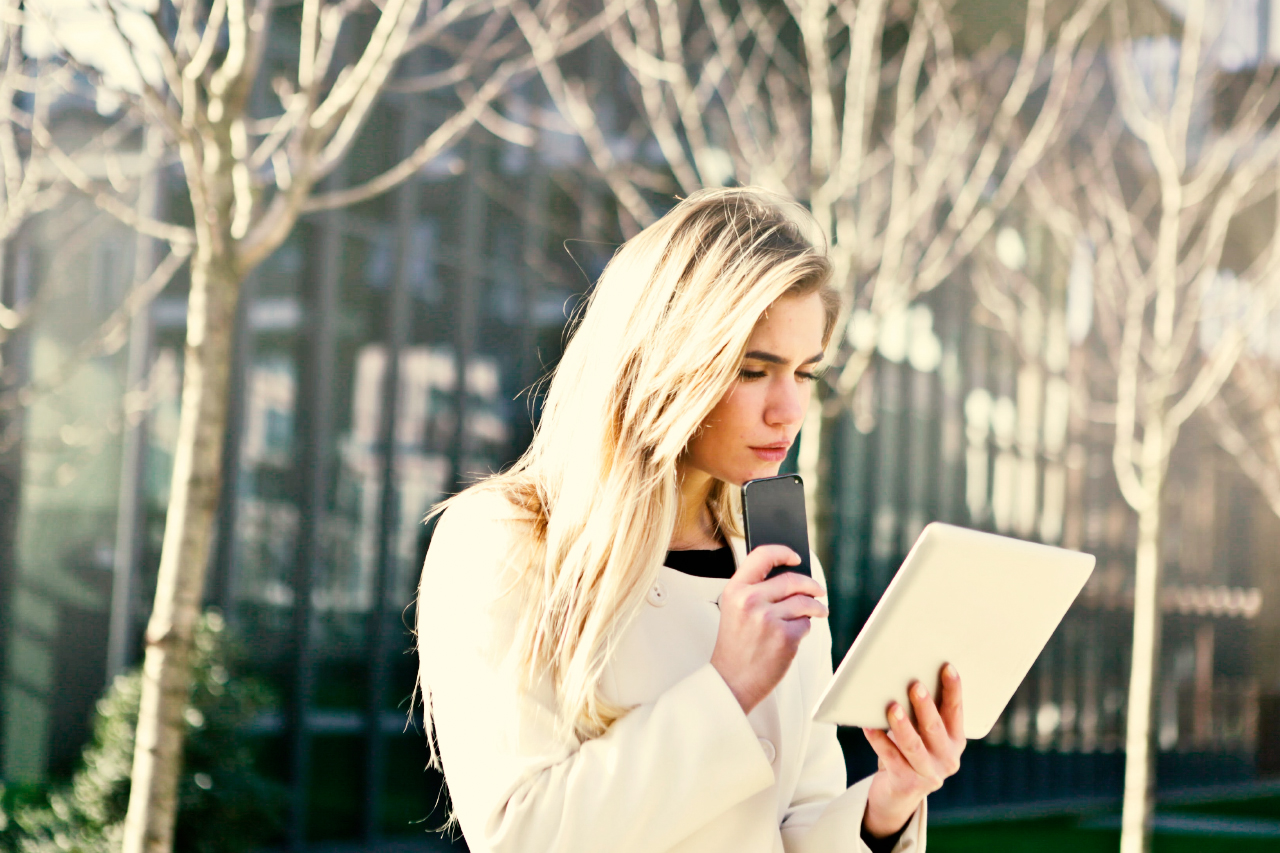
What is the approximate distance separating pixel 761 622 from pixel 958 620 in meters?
0.28

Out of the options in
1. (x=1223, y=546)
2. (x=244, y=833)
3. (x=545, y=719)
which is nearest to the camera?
(x=545, y=719)

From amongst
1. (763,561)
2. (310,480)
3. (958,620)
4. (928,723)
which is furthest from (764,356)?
(310,480)

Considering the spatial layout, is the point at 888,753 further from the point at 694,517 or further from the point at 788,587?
the point at 694,517

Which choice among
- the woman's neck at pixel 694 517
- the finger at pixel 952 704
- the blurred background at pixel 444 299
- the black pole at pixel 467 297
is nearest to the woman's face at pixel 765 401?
the woman's neck at pixel 694 517

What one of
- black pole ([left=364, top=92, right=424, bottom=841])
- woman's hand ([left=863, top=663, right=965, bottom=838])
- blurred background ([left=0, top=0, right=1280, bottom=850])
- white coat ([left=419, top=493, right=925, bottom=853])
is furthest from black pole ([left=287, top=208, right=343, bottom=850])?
woman's hand ([left=863, top=663, right=965, bottom=838])

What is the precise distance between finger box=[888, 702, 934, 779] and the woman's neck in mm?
539

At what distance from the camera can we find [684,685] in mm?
1797

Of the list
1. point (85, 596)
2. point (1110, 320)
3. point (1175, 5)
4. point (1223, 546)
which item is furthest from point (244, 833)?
point (1223, 546)

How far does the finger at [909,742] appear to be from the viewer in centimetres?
175

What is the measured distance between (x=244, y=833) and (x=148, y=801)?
2282 mm

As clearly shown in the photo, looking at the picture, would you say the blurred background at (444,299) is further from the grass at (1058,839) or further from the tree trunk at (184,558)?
the tree trunk at (184,558)

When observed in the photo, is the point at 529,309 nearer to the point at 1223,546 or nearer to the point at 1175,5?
the point at 1175,5

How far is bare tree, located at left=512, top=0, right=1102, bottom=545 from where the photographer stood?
19.8ft

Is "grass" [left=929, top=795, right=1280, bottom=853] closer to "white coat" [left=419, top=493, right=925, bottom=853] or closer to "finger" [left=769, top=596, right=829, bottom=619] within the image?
"white coat" [left=419, top=493, right=925, bottom=853]
